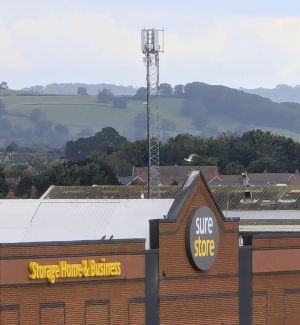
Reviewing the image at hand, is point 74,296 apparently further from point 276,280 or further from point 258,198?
point 258,198

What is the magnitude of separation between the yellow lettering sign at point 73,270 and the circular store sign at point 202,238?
3735 mm

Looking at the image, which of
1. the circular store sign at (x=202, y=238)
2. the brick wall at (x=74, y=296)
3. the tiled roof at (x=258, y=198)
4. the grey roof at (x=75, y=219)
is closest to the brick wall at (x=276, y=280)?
the circular store sign at (x=202, y=238)

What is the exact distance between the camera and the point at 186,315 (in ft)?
178

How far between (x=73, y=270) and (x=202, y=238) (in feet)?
22.6

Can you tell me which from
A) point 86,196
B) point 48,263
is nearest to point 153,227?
point 48,263

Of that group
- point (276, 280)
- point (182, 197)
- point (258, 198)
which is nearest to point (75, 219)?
point (182, 197)

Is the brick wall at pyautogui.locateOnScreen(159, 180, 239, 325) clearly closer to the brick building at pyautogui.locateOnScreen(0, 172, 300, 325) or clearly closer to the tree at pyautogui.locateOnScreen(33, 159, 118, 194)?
the brick building at pyautogui.locateOnScreen(0, 172, 300, 325)

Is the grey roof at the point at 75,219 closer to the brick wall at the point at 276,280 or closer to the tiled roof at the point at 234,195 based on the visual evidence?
the brick wall at the point at 276,280

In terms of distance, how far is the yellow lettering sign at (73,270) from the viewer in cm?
4788

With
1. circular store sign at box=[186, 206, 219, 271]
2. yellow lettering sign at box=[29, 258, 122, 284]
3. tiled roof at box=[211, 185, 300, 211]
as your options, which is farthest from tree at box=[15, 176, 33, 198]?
yellow lettering sign at box=[29, 258, 122, 284]

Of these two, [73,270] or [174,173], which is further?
[174,173]

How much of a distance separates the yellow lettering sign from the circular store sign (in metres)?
3.74

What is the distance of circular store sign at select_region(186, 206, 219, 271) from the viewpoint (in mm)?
53719

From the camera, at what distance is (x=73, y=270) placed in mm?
49250
